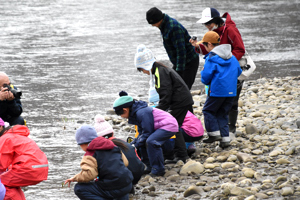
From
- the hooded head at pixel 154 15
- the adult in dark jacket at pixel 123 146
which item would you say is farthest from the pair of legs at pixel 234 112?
the adult in dark jacket at pixel 123 146

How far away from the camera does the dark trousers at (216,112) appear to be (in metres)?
6.94

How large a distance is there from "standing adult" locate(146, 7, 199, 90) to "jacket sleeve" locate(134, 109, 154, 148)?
6.23ft

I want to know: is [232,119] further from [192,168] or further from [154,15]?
[154,15]

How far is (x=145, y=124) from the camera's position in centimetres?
613

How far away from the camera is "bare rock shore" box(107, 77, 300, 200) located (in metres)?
5.46

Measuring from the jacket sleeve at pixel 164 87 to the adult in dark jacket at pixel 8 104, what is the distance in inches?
77.0

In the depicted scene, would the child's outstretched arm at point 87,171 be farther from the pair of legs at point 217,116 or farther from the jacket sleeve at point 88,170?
the pair of legs at point 217,116

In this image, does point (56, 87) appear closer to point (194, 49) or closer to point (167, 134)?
point (194, 49)

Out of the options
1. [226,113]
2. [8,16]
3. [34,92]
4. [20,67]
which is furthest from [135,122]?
[8,16]

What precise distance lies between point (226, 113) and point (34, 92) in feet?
20.5

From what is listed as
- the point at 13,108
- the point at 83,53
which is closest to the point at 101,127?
the point at 13,108

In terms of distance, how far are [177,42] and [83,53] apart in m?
8.85

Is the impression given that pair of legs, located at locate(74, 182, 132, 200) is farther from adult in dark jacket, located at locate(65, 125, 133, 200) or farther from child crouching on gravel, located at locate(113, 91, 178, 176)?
child crouching on gravel, located at locate(113, 91, 178, 176)

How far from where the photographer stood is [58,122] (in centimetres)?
959
